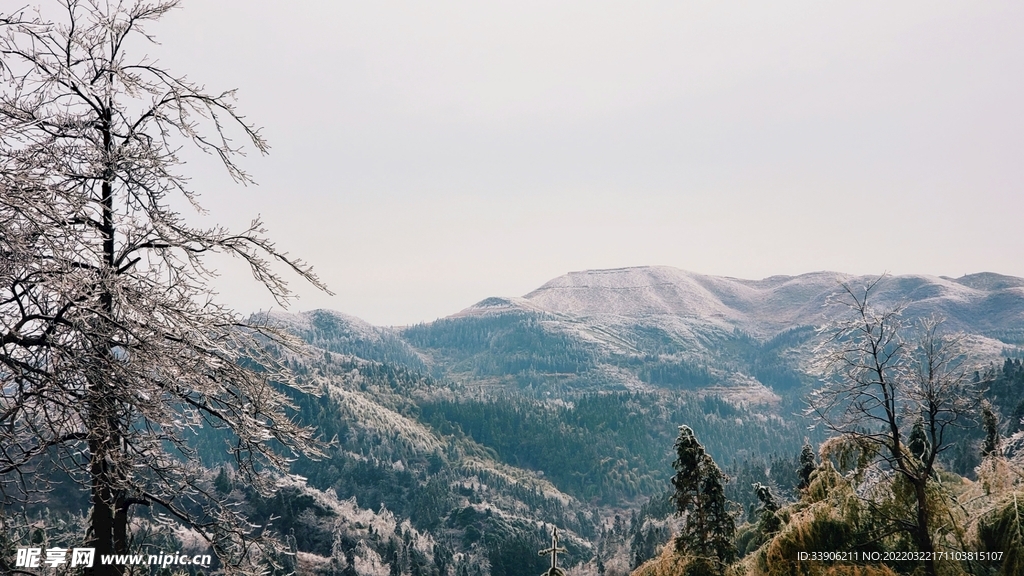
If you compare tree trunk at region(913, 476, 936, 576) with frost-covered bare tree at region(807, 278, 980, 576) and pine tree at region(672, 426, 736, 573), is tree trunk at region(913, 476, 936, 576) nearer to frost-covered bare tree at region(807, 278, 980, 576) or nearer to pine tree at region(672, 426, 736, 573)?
frost-covered bare tree at region(807, 278, 980, 576)

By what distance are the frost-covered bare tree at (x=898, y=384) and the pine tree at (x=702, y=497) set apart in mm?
8909

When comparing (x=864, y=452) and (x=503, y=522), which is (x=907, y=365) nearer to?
(x=864, y=452)

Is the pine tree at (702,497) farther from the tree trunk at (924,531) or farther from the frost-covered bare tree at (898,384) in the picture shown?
the tree trunk at (924,531)

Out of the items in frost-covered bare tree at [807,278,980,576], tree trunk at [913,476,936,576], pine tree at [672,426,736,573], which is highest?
frost-covered bare tree at [807,278,980,576]

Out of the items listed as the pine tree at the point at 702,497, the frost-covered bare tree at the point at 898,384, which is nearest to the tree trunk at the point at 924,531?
the frost-covered bare tree at the point at 898,384

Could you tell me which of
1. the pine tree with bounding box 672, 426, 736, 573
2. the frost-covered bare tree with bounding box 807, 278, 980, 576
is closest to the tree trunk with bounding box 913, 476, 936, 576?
the frost-covered bare tree with bounding box 807, 278, 980, 576

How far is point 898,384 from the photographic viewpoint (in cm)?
1249

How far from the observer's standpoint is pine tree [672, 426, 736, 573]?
22.2 meters

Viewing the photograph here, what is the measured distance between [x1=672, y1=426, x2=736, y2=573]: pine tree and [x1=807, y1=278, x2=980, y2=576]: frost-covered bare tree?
891 cm

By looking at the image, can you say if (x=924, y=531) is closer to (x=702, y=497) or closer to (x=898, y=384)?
(x=898, y=384)

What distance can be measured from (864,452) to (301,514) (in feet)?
441

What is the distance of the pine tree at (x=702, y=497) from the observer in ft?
72.9

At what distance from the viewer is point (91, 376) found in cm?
645

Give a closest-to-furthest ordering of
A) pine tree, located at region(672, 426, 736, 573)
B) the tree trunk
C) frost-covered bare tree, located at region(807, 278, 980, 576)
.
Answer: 1. frost-covered bare tree, located at region(807, 278, 980, 576)
2. the tree trunk
3. pine tree, located at region(672, 426, 736, 573)
